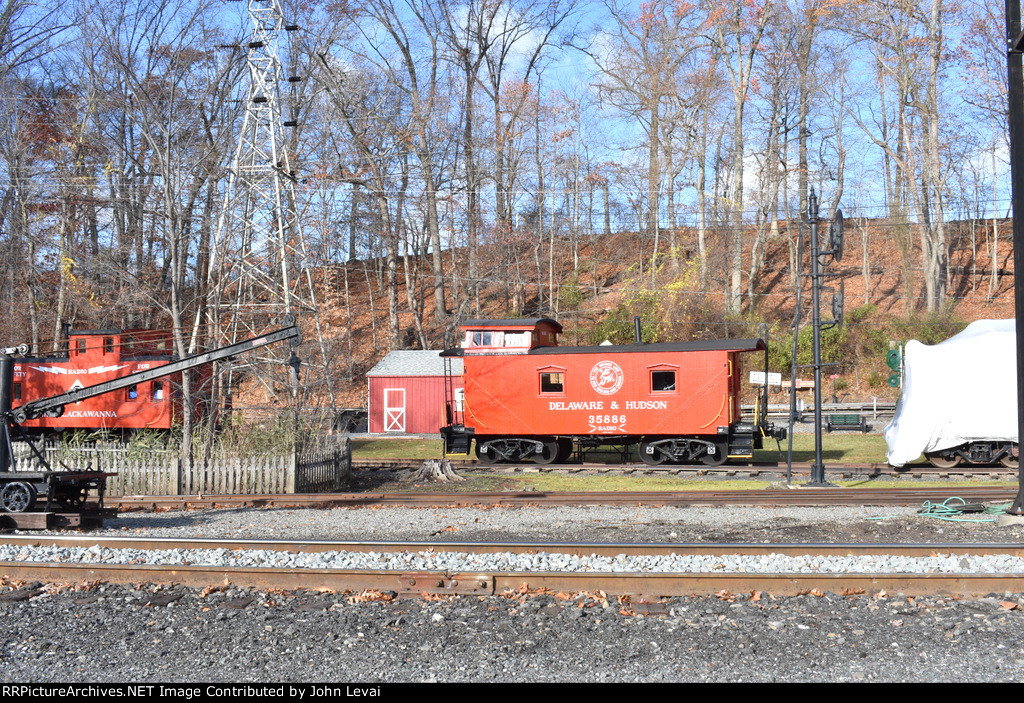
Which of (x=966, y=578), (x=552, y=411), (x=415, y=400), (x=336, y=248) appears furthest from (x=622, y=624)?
(x=336, y=248)

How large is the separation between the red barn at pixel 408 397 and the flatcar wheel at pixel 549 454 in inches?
407

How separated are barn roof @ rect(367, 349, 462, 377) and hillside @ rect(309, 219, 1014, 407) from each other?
8.36 feet

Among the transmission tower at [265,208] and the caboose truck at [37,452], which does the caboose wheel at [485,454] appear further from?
the caboose truck at [37,452]

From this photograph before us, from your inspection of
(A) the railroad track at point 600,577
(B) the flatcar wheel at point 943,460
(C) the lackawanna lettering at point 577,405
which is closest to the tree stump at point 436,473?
(C) the lackawanna lettering at point 577,405

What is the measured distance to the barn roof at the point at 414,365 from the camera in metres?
31.7

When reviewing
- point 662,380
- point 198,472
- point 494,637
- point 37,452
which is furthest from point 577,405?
point 494,637

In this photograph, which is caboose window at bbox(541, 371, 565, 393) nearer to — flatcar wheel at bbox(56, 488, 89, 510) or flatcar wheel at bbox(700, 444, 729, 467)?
flatcar wheel at bbox(700, 444, 729, 467)

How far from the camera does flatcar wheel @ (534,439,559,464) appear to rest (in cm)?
2127

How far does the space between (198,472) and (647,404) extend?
412 inches

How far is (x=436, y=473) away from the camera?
18203mm

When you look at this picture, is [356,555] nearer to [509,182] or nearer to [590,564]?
[590,564]

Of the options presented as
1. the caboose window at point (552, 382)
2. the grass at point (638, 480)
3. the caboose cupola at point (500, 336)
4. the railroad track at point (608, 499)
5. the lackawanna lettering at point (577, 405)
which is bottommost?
the grass at point (638, 480)

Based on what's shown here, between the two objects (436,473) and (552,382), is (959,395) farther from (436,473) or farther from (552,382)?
(436,473)
